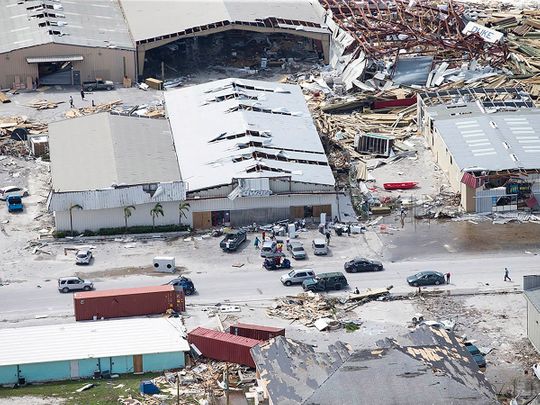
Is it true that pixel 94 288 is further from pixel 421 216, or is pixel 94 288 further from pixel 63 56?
pixel 63 56

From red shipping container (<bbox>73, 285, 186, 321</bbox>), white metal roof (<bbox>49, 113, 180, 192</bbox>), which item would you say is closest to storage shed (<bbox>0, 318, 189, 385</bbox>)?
red shipping container (<bbox>73, 285, 186, 321</bbox>)

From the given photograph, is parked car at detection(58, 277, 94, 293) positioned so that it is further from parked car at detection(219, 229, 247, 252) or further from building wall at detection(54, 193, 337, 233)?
parked car at detection(219, 229, 247, 252)

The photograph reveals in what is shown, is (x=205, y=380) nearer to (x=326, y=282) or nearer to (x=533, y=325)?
(x=326, y=282)

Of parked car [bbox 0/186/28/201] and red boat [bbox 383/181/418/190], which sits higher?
parked car [bbox 0/186/28/201]

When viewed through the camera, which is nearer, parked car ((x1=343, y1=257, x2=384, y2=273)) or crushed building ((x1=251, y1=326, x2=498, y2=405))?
crushed building ((x1=251, y1=326, x2=498, y2=405))

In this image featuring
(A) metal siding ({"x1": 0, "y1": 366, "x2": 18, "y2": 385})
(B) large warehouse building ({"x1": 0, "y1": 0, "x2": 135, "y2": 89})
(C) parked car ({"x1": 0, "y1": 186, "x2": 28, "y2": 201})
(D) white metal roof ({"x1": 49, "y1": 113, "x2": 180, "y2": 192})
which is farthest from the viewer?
(B) large warehouse building ({"x1": 0, "y1": 0, "x2": 135, "y2": 89})

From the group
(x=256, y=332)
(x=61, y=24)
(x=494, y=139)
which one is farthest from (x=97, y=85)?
(x=256, y=332)
